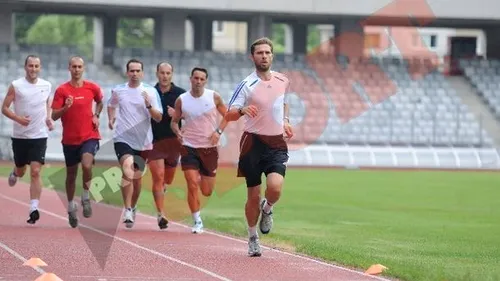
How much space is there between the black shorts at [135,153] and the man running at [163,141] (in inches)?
4.3

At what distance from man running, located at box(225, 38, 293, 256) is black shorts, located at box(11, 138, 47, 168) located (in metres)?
4.79

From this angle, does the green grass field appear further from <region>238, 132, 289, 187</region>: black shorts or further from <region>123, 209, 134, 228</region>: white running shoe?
<region>123, 209, 134, 228</region>: white running shoe

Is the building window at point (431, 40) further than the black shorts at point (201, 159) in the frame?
Yes

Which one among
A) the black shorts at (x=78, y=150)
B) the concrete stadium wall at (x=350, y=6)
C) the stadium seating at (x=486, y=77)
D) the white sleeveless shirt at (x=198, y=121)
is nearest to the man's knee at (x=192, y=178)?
the white sleeveless shirt at (x=198, y=121)

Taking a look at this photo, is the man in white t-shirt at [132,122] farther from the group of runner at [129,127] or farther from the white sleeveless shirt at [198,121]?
the white sleeveless shirt at [198,121]

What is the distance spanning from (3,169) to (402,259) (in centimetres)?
2359

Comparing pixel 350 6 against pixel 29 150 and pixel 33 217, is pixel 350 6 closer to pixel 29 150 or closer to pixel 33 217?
pixel 29 150

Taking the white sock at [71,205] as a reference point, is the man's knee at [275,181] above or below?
above

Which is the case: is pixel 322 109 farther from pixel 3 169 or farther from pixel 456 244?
pixel 456 244

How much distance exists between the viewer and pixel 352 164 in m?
45.9

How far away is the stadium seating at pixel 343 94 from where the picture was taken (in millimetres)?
48531

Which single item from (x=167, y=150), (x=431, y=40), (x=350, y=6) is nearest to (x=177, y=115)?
(x=167, y=150)

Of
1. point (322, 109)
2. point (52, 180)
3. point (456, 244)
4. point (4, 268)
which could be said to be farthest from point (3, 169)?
point (4, 268)

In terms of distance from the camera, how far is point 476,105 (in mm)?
53312
